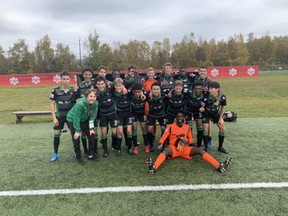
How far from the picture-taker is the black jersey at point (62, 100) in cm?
519

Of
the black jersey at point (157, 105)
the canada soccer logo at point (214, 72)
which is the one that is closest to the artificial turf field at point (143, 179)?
the black jersey at point (157, 105)

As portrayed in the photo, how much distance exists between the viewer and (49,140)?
6902mm

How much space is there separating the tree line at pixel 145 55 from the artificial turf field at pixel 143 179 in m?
41.4

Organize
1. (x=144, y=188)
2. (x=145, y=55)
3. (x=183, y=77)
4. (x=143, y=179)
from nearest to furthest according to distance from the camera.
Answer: (x=144, y=188) < (x=143, y=179) < (x=183, y=77) < (x=145, y=55)

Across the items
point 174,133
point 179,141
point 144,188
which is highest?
point 174,133

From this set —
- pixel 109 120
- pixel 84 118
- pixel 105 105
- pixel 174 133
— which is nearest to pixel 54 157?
pixel 84 118

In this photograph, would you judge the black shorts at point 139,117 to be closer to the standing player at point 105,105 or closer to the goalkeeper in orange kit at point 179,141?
the standing player at point 105,105

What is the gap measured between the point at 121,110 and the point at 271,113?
7.52 metres

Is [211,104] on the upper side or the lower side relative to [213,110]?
upper

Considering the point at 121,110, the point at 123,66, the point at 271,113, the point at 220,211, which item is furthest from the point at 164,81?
the point at 123,66

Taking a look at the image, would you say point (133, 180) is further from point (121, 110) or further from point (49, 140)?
point (49, 140)

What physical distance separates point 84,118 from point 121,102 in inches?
35.5

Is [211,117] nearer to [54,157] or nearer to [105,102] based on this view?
[105,102]

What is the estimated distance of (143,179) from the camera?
4.27 meters
